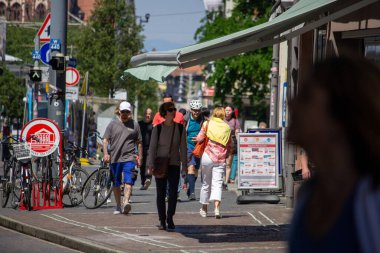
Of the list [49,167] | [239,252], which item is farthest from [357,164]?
[49,167]

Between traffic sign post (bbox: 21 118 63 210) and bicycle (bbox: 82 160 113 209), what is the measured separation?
0.46m

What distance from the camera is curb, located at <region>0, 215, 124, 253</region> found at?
1159cm

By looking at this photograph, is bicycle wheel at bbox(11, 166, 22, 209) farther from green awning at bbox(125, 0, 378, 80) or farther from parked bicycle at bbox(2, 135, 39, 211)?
green awning at bbox(125, 0, 378, 80)

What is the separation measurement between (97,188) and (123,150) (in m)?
1.61

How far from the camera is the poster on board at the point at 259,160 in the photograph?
768 inches

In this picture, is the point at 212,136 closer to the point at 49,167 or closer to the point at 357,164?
the point at 49,167

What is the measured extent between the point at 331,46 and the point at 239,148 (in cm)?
364

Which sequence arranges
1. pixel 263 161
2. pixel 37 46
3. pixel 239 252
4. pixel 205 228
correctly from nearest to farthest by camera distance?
1. pixel 239 252
2. pixel 205 228
3. pixel 263 161
4. pixel 37 46

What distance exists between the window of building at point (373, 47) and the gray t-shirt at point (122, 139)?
3.73 m

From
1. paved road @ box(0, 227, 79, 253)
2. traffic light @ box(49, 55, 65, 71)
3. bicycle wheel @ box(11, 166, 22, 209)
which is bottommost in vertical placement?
paved road @ box(0, 227, 79, 253)

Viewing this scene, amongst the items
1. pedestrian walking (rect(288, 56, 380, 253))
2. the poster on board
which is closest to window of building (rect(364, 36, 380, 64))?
the poster on board

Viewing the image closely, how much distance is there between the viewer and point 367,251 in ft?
8.97

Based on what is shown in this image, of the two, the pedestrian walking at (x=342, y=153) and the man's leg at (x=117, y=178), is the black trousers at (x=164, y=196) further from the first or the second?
the pedestrian walking at (x=342, y=153)

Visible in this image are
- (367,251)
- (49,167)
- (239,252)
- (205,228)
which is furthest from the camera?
(49,167)
